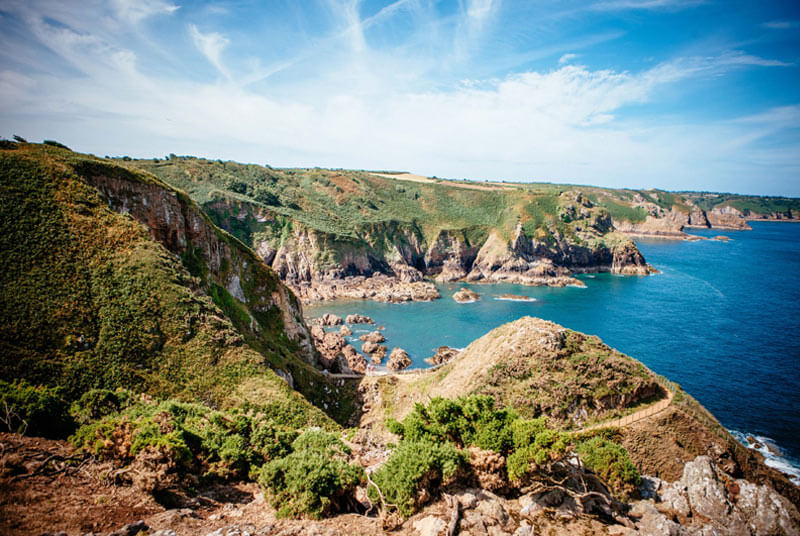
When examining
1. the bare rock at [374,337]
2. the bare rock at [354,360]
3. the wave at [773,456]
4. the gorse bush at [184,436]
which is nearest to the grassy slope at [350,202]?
the bare rock at [374,337]

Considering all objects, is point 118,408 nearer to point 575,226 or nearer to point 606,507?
point 606,507

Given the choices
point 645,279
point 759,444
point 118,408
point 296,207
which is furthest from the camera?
point 296,207

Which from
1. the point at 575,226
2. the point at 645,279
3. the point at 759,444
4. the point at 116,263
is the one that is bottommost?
the point at 759,444

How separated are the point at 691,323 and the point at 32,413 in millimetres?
95176

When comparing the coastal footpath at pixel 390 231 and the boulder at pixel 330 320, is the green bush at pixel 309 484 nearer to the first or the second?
the boulder at pixel 330 320

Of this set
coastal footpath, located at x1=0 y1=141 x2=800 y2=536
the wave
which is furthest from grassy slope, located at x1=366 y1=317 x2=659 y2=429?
the wave

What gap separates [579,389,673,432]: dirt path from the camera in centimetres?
2662

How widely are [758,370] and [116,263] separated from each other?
79828 millimetres

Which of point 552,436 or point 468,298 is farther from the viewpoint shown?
point 468,298

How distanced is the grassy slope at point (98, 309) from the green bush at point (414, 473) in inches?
573

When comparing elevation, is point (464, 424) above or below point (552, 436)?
below

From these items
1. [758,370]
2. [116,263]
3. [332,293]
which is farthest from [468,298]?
[116,263]

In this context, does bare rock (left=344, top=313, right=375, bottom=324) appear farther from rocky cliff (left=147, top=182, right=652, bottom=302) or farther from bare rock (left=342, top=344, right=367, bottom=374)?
bare rock (left=342, top=344, right=367, bottom=374)

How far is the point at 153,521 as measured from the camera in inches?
457
